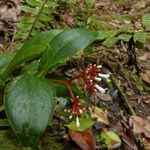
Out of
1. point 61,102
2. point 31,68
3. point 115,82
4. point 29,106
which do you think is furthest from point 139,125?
point 29,106

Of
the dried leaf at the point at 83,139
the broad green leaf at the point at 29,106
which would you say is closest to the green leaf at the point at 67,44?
the broad green leaf at the point at 29,106

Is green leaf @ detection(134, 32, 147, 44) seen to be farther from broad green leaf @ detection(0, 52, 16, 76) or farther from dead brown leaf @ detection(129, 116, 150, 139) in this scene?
broad green leaf @ detection(0, 52, 16, 76)

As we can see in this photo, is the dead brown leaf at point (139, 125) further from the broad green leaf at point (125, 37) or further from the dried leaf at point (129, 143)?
the broad green leaf at point (125, 37)

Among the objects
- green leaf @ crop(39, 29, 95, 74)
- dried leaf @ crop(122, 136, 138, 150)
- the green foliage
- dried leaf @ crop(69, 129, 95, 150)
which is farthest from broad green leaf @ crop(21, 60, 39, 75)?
dried leaf @ crop(122, 136, 138, 150)

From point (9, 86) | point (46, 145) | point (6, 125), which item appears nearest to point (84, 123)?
point (46, 145)

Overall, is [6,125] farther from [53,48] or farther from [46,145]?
[53,48]
